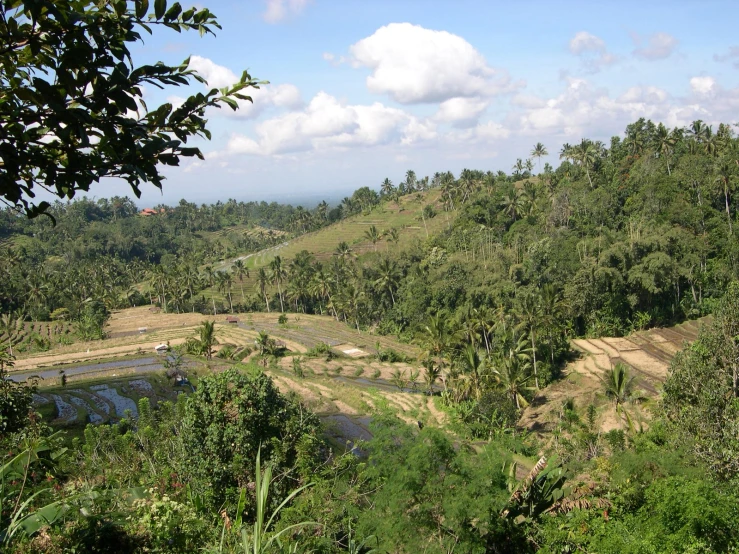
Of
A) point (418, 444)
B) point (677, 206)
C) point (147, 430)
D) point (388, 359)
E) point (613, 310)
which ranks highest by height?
point (677, 206)

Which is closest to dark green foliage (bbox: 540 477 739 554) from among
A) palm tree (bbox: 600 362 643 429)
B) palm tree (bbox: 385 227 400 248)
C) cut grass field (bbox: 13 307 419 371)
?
palm tree (bbox: 600 362 643 429)

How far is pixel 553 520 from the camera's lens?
9.98 metres

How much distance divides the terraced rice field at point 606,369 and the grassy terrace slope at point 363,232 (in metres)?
38.6

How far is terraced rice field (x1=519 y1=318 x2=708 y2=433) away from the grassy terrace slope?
1519 inches

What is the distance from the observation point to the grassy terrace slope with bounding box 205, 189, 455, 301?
7831cm

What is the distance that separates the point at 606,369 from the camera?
33.1 m

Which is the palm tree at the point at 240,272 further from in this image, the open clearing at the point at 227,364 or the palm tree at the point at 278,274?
the open clearing at the point at 227,364

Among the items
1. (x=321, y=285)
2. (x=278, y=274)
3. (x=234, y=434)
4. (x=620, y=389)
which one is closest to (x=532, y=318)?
(x=620, y=389)

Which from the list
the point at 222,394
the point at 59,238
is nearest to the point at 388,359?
the point at 222,394

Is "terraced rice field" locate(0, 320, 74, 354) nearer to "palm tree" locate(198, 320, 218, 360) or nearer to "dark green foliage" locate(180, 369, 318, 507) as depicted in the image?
"palm tree" locate(198, 320, 218, 360)

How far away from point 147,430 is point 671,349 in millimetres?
33714

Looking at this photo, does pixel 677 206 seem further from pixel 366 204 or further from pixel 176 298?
pixel 366 204

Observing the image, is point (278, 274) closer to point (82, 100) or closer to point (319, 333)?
point (319, 333)

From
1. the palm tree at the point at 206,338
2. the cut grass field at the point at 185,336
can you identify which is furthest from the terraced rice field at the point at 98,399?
the cut grass field at the point at 185,336
